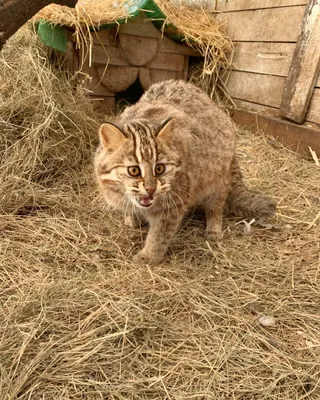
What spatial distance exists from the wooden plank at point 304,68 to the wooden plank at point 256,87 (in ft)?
0.74

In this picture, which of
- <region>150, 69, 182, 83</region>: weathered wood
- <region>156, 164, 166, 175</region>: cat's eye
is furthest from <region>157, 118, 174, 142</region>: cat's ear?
<region>150, 69, 182, 83</region>: weathered wood

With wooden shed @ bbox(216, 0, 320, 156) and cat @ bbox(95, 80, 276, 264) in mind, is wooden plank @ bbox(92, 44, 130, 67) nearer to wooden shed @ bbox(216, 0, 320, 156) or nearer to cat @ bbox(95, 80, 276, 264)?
wooden shed @ bbox(216, 0, 320, 156)

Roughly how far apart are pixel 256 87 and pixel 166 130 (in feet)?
10.3

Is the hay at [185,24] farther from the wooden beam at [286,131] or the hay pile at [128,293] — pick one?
the hay pile at [128,293]

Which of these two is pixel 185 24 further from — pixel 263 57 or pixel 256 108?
pixel 256 108

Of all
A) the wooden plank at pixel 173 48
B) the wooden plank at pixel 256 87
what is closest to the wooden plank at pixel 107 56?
the wooden plank at pixel 173 48

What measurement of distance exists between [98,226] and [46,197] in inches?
24.9

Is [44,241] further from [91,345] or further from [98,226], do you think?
[91,345]

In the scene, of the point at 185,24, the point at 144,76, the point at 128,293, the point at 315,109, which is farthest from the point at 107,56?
the point at 128,293

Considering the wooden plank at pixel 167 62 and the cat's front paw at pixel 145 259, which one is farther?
the wooden plank at pixel 167 62

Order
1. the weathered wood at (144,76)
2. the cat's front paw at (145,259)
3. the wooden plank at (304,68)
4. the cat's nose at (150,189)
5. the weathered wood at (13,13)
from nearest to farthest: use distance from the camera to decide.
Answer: the weathered wood at (13,13), the cat's nose at (150,189), the cat's front paw at (145,259), the wooden plank at (304,68), the weathered wood at (144,76)

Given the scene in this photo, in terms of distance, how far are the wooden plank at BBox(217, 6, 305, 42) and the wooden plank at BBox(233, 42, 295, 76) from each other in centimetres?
7

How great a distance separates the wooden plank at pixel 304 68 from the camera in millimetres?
3957

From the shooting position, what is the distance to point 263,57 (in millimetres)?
4785
